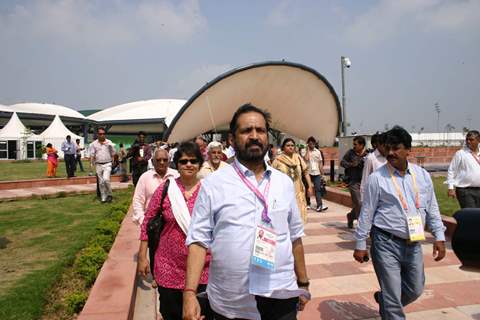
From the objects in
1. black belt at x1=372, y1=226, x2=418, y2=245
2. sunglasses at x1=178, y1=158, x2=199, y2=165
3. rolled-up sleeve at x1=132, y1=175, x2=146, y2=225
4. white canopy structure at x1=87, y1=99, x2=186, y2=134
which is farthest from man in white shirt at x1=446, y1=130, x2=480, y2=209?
white canopy structure at x1=87, y1=99, x2=186, y2=134

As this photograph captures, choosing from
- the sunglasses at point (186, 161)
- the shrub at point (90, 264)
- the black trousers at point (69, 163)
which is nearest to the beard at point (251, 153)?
the sunglasses at point (186, 161)

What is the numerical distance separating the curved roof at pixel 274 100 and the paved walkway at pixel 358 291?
16809 millimetres

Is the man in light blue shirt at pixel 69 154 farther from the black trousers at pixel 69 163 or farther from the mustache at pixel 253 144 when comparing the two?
the mustache at pixel 253 144

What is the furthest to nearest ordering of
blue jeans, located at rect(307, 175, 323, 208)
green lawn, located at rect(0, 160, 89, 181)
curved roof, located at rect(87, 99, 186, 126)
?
curved roof, located at rect(87, 99, 186, 126) < green lawn, located at rect(0, 160, 89, 181) < blue jeans, located at rect(307, 175, 323, 208)

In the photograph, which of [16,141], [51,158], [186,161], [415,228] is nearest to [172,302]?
[186,161]

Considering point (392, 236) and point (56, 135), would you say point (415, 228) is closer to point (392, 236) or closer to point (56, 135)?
point (392, 236)

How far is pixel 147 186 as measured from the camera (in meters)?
3.40

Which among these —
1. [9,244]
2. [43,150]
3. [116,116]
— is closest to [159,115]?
[116,116]

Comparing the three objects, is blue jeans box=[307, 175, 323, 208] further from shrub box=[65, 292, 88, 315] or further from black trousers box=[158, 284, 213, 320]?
black trousers box=[158, 284, 213, 320]

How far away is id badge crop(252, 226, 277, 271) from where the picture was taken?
1623 millimetres

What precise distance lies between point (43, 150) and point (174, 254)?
2908 cm

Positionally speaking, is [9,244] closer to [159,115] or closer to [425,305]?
[425,305]

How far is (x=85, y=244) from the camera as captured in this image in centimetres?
527

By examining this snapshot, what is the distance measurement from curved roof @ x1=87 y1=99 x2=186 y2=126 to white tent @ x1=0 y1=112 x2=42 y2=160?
18.7 m
